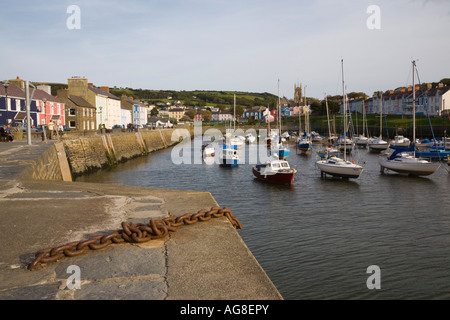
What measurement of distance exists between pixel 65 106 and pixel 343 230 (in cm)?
5853

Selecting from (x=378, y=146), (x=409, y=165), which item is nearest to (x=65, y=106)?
(x=378, y=146)

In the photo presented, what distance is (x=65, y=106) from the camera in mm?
65625

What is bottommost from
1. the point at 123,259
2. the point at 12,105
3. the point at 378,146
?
the point at 378,146

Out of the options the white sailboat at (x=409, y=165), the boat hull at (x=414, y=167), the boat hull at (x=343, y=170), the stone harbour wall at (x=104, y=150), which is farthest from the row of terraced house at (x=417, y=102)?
the boat hull at (x=343, y=170)

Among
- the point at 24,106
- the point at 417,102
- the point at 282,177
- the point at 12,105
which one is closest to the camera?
the point at 282,177

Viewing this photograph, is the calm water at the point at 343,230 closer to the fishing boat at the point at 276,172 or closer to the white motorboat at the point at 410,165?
the fishing boat at the point at 276,172

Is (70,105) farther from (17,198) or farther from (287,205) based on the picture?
(17,198)

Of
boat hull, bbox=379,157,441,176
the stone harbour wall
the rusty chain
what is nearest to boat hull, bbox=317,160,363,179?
boat hull, bbox=379,157,441,176

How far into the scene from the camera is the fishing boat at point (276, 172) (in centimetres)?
3014

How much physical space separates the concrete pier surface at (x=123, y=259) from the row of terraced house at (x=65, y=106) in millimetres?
38378

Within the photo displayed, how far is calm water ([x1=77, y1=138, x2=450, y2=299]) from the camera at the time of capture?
11898mm

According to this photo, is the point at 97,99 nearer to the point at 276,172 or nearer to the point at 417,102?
the point at 276,172

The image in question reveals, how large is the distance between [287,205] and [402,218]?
6.10 m

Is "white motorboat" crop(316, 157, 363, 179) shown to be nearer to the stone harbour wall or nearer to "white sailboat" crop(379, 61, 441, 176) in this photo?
"white sailboat" crop(379, 61, 441, 176)
